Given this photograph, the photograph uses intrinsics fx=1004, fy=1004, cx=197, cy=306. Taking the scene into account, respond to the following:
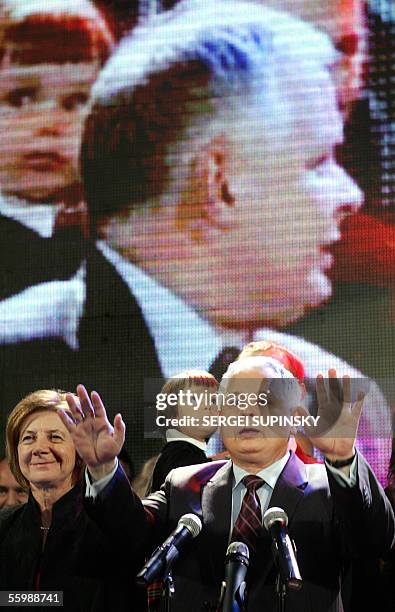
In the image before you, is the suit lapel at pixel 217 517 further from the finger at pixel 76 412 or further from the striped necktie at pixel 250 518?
the finger at pixel 76 412

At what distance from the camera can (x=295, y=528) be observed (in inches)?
113

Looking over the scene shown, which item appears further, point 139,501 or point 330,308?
point 330,308

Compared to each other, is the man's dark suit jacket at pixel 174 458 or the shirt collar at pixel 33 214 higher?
the shirt collar at pixel 33 214

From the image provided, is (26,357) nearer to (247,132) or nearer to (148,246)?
(148,246)

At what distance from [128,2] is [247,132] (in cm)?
79

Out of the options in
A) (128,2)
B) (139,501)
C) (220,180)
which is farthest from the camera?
(128,2)

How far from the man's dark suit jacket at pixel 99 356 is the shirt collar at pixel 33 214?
0.76 feet

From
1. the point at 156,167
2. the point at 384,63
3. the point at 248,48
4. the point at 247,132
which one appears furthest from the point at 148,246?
the point at 384,63

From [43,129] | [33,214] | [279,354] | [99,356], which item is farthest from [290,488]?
[43,129]

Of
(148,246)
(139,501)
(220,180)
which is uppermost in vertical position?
(220,180)

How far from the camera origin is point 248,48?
157 inches

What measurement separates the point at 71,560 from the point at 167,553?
3.22 ft

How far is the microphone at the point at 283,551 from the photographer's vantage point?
2.26 meters

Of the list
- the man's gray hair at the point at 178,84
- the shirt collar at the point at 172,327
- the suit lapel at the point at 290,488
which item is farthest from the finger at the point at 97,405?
the man's gray hair at the point at 178,84
